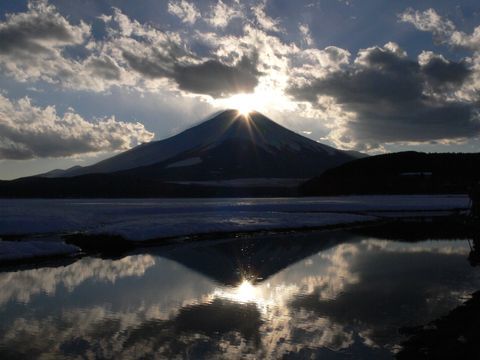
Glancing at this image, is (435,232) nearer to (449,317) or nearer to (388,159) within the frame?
(449,317)

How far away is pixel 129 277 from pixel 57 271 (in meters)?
4.86

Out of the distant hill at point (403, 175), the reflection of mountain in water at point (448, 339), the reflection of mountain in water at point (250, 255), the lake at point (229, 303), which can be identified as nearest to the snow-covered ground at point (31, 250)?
the lake at point (229, 303)

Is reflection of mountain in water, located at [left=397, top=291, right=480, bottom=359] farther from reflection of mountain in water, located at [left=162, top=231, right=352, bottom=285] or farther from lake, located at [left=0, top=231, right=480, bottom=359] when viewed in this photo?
reflection of mountain in water, located at [left=162, top=231, right=352, bottom=285]

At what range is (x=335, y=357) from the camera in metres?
12.0

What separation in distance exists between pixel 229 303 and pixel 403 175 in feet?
417

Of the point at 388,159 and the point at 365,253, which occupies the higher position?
the point at 388,159

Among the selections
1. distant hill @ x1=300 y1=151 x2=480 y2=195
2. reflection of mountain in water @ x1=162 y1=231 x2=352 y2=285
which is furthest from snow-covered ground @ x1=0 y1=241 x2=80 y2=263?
distant hill @ x1=300 y1=151 x2=480 y2=195

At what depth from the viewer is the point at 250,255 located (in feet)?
101

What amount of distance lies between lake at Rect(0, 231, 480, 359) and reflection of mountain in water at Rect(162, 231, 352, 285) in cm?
13

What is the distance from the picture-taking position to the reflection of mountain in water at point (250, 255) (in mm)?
24484

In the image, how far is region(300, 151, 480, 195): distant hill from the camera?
128125mm

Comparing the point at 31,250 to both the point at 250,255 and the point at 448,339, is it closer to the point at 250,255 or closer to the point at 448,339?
the point at 250,255

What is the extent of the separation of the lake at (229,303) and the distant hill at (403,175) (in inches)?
4042

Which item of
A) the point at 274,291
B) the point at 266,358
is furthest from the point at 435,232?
the point at 266,358
